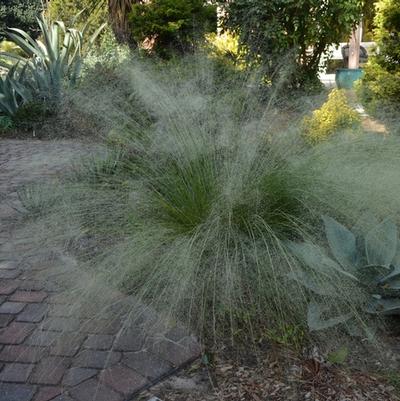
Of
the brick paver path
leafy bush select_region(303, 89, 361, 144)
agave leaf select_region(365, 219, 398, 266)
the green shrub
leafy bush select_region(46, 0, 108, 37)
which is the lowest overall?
the brick paver path

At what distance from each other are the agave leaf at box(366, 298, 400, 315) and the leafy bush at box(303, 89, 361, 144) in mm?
1761

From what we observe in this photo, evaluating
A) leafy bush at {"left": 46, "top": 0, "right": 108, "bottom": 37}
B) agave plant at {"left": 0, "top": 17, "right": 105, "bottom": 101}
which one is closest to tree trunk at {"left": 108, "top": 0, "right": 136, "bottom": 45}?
agave plant at {"left": 0, "top": 17, "right": 105, "bottom": 101}

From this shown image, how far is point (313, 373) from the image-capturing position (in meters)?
1.90

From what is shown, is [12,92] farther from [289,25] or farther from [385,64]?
[385,64]

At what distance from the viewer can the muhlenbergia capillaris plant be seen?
2072mm

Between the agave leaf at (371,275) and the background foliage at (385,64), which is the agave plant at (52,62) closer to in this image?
the background foliage at (385,64)

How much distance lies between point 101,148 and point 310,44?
3835mm

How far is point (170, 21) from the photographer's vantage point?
357 inches

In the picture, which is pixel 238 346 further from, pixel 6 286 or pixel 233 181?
pixel 6 286

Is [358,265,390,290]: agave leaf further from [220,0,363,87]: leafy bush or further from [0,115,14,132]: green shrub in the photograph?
[0,115,14,132]: green shrub

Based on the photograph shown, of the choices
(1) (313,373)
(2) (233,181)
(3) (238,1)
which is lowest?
(1) (313,373)

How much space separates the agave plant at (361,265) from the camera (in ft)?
6.37

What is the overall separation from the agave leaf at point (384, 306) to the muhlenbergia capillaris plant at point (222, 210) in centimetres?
6

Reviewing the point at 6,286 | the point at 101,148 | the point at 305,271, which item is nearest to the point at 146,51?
the point at 101,148
